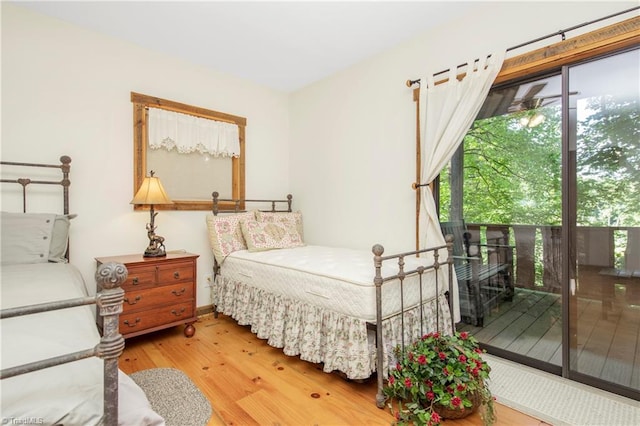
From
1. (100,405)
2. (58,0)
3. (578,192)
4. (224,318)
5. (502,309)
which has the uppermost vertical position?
(58,0)

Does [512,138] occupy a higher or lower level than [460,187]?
higher

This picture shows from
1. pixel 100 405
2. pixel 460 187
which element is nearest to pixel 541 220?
pixel 460 187

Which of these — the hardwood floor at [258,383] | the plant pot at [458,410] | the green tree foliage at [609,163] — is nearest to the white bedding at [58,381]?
the hardwood floor at [258,383]

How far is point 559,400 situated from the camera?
1.79m

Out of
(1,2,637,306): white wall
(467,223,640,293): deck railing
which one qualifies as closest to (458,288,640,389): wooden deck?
(467,223,640,293): deck railing

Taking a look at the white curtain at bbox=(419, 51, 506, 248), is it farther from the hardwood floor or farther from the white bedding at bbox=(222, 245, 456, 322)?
the hardwood floor

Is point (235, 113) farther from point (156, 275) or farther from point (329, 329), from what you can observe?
point (329, 329)

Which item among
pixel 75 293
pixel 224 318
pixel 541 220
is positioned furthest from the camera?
pixel 224 318

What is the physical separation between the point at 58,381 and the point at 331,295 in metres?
1.43

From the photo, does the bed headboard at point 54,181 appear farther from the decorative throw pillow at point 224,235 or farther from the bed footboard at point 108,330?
the bed footboard at point 108,330

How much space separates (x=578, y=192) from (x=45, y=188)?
379 cm

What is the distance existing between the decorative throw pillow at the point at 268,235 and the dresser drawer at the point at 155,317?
29.9 inches

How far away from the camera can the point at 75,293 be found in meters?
1.48

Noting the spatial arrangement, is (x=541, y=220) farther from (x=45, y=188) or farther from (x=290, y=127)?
(x=45, y=188)
